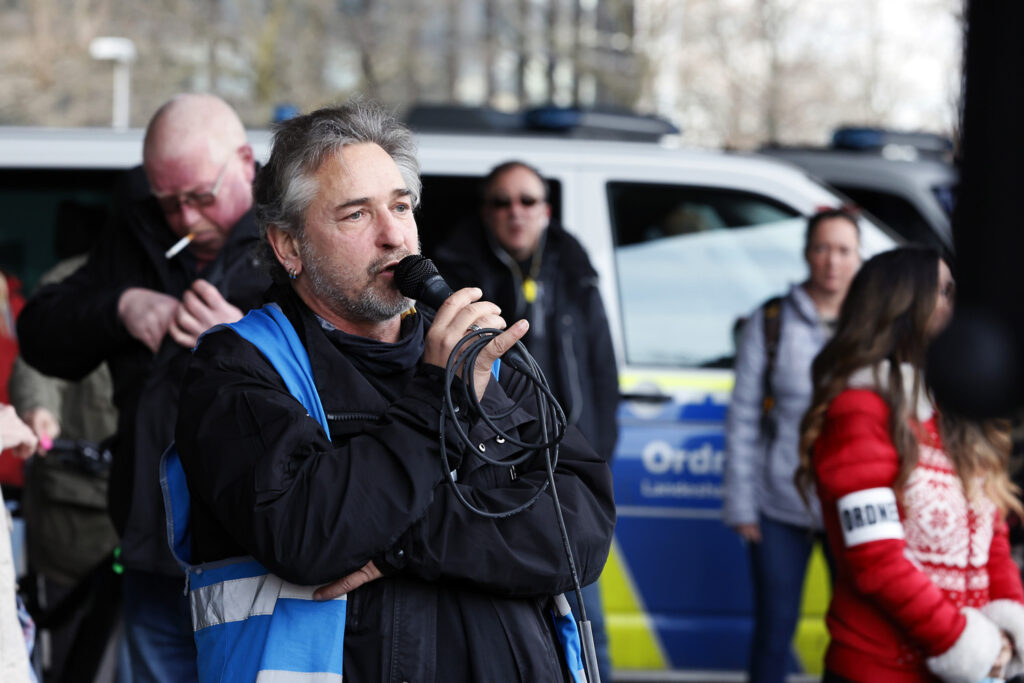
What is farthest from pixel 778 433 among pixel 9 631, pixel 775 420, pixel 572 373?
pixel 9 631

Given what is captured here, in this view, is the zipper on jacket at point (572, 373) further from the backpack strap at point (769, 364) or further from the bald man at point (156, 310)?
the bald man at point (156, 310)

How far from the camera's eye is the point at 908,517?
9.15ft

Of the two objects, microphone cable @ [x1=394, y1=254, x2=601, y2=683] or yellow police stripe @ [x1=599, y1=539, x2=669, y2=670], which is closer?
microphone cable @ [x1=394, y1=254, x2=601, y2=683]

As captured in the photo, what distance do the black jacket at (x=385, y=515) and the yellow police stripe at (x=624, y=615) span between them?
278 centimetres

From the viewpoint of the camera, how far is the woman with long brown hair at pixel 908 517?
2.72 metres

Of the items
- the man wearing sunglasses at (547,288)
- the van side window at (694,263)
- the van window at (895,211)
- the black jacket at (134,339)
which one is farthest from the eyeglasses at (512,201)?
the van window at (895,211)

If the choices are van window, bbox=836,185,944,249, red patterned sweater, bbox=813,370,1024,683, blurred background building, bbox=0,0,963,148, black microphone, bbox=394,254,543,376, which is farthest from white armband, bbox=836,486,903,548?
blurred background building, bbox=0,0,963,148

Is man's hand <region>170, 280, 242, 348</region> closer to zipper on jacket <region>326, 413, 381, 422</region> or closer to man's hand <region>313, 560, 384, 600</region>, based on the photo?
zipper on jacket <region>326, 413, 381, 422</region>

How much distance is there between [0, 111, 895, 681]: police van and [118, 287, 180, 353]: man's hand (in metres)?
1.94

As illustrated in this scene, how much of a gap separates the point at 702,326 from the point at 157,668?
2731 millimetres

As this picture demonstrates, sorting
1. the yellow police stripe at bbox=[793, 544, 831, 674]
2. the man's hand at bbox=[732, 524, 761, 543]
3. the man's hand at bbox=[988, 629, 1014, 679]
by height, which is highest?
the man's hand at bbox=[988, 629, 1014, 679]

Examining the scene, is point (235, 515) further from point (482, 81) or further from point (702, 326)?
point (482, 81)

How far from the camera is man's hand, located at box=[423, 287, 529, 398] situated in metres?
1.73

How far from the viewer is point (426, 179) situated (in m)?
4.97
